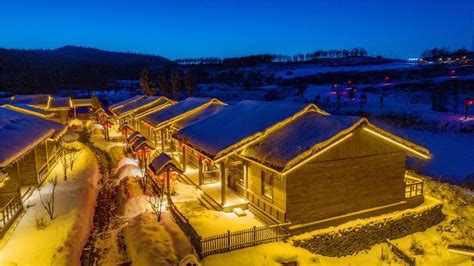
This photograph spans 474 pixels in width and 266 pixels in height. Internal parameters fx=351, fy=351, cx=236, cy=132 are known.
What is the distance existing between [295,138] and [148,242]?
24.4 ft

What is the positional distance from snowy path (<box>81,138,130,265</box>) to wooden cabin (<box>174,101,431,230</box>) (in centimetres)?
467

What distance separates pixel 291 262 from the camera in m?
12.6

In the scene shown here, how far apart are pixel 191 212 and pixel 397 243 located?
9.70 m

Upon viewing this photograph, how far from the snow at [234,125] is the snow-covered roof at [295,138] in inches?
21.7

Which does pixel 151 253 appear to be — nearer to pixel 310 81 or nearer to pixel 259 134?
pixel 259 134

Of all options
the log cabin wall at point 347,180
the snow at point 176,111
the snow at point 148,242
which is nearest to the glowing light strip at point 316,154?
the log cabin wall at point 347,180

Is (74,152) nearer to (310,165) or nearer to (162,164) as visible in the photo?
(162,164)

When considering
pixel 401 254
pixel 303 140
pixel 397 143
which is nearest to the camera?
pixel 401 254

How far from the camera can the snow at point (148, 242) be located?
1270 centimetres

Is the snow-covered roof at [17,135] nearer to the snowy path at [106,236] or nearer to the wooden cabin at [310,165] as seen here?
the snowy path at [106,236]

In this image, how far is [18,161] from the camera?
714 inches

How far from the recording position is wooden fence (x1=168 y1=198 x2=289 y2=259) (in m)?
13.0

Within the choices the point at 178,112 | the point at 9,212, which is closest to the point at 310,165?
the point at 9,212

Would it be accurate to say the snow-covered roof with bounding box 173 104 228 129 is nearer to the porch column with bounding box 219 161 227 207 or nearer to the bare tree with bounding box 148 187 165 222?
the bare tree with bounding box 148 187 165 222
